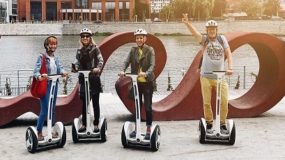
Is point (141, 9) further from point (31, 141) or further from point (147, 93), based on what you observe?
point (31, 141)

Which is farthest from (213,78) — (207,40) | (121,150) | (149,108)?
(121,150)

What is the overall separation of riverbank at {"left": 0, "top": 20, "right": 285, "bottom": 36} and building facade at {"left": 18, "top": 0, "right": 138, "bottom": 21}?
7.11 metres

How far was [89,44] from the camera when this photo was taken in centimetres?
1016

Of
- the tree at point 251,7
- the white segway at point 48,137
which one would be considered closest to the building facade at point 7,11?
the tree at point 251,7

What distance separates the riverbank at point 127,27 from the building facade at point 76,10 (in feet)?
23.3

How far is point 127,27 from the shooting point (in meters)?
112

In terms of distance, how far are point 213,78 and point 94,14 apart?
116010 mm

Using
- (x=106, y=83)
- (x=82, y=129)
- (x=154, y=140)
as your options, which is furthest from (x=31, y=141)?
(x=106, y=83)

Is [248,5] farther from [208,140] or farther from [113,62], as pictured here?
[208,140]

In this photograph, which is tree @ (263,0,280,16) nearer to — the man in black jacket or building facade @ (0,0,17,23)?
building facade @ (0,0,17,23)

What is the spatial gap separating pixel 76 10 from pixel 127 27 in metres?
17.0

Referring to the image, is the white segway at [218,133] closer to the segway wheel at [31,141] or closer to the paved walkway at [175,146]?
the paved walkway at [175,146]

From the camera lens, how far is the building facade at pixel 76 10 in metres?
121

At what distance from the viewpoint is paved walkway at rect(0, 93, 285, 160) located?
9.22 meters
